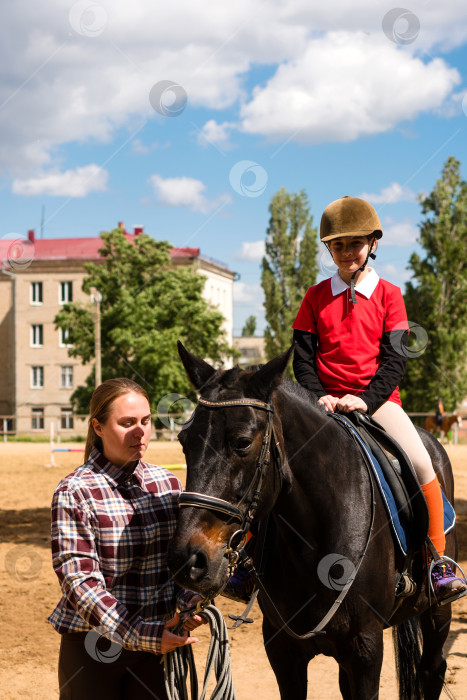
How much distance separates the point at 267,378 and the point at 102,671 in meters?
1.22

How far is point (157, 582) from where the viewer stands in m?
2.74

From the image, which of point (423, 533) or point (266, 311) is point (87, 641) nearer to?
point (423, 533)

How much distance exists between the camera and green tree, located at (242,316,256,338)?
105500 millimetres

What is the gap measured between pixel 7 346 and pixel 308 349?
56606 millimetres

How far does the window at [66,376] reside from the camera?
55.5 meters

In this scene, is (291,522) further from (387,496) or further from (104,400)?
(104,400)

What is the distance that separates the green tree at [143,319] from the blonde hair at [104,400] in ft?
120

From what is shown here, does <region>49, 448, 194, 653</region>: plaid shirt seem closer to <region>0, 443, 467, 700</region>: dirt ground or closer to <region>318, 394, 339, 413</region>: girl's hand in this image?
<region>318, 394, 339, 413</region>: girl's hand

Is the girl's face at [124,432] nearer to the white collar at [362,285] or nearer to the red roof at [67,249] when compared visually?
the white collar at [362,285]

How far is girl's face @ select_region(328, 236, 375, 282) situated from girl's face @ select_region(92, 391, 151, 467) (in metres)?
1.65

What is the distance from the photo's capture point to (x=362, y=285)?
12.9ft

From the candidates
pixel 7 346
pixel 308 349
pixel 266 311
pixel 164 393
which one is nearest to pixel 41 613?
pixel 308 349

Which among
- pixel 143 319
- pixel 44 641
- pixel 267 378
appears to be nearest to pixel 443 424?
pixel 143 319

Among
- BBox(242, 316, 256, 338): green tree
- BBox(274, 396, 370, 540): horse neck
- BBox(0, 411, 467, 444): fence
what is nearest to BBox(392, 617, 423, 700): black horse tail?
BBox(274, 396, 370, 540): horse neck
